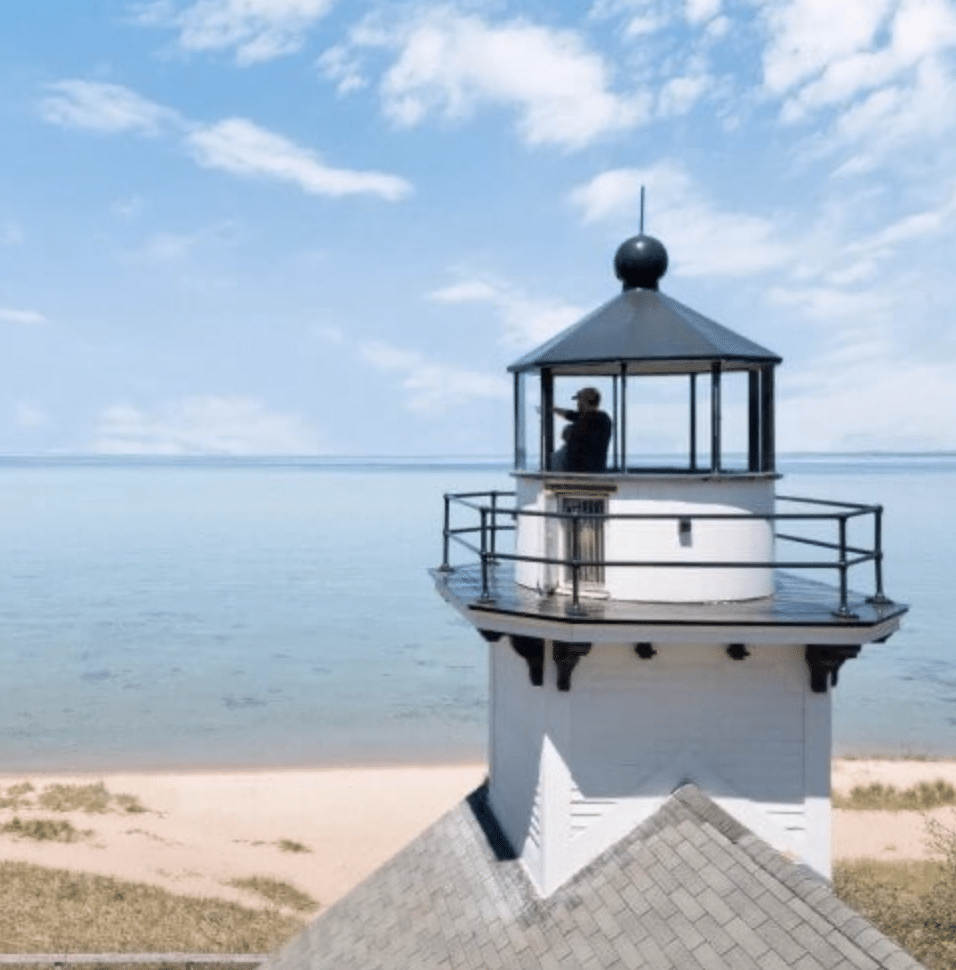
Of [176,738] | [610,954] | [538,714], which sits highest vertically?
[538,714]

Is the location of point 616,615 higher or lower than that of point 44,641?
higher

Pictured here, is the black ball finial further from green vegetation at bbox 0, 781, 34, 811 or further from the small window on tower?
green vegetation at bbox 0, 781, 34, 811

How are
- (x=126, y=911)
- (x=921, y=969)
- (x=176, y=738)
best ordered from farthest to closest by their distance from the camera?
(x=176, y=738) → (x=126, y=911) → (x=921, y=969)

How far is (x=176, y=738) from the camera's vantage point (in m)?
41.4

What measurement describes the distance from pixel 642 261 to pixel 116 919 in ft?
57.0

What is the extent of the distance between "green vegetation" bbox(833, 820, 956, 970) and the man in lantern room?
847cm

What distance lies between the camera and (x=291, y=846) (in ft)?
86.2

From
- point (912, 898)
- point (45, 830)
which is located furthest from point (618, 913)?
point (45, 830)

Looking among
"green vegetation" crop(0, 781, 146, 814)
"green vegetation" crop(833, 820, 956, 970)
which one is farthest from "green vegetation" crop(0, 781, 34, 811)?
"green vegetation" crop(833, 820, 956, 970)

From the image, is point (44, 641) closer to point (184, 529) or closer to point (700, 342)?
point (700, 342)

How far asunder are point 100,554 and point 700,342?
107m

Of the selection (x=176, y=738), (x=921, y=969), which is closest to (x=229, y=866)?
(x=176, y=738)

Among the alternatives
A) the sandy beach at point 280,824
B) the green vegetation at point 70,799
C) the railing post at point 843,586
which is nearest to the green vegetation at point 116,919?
the sandy beach at point 280,824

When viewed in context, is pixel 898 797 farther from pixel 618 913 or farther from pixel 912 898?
pixel 618 913
